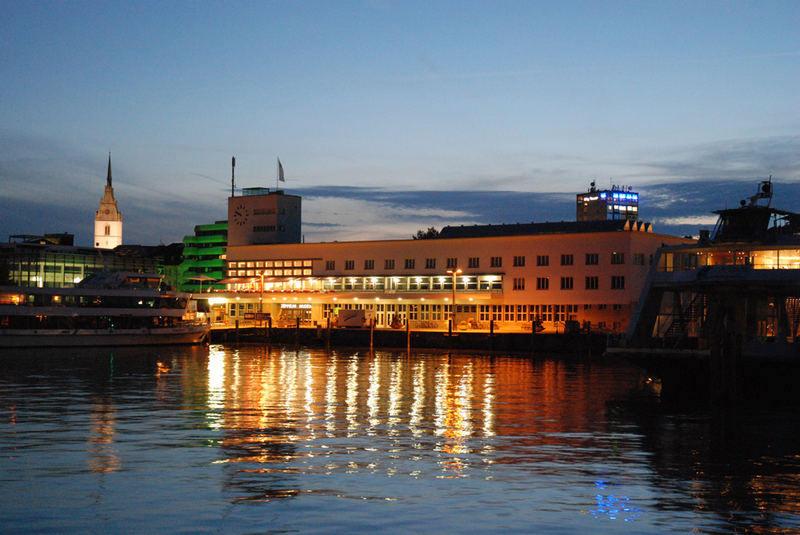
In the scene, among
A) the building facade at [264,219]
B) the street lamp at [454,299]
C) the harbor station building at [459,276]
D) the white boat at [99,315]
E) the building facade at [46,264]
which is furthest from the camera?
the building facade at [46,264]

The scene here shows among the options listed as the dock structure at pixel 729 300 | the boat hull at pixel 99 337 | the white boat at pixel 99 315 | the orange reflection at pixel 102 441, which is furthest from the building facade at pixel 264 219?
the orange reflection at pixel 102 441

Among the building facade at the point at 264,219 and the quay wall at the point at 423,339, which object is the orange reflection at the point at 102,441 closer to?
the quay wall at the point at 423,339

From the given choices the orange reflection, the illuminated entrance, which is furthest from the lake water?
→ the illuminated entrance

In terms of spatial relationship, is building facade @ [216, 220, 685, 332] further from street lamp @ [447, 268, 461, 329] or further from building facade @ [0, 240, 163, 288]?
building facade @ [0, 240, 163, 288]

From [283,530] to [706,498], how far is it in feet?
33.7

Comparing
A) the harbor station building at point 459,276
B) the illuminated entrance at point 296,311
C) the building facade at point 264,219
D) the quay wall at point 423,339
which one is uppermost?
the building facade at point 264,219

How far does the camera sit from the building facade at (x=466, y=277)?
319ft

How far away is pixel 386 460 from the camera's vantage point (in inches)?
1080

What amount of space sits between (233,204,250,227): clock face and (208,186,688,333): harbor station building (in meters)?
0.56

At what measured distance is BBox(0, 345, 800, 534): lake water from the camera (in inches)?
808

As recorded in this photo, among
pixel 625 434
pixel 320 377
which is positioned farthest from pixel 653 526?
pixel 320 377

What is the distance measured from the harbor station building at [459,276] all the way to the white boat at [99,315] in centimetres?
1350

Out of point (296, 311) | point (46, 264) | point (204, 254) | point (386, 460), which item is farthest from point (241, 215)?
point (386, 460)

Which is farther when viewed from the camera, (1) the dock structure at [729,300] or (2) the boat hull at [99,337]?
(2) the boat hull at [99,337]
